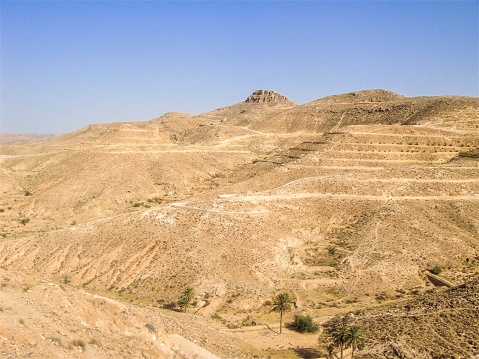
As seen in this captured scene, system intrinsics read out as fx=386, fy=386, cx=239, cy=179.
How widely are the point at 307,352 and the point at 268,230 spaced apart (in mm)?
18217

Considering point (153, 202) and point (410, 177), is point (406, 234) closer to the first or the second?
point (410, 177)

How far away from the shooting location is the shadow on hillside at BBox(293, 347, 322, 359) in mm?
24027

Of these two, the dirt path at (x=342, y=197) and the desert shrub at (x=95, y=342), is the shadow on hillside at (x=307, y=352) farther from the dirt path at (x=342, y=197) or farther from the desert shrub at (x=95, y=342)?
the dirt path at (x=342, y=197)

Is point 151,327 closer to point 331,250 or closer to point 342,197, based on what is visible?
point 331,250

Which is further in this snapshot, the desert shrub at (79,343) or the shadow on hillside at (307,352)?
the shadow on hillside at (307,352)

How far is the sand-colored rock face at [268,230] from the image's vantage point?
110 feet

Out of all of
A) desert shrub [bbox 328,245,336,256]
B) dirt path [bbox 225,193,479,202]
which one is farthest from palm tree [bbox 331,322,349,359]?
dirt path [bbox 225,193,479,202]

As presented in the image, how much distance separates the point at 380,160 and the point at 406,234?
88.9ft

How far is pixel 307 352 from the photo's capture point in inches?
965

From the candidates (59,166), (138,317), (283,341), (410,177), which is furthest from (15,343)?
(59,166)

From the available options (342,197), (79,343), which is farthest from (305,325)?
(342,197)

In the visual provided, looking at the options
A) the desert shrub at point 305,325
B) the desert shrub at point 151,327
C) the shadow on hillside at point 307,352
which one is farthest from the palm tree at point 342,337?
the desert shrub at point 151,327

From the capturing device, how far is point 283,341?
2595 cm

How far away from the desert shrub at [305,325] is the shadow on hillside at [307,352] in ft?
6.49
